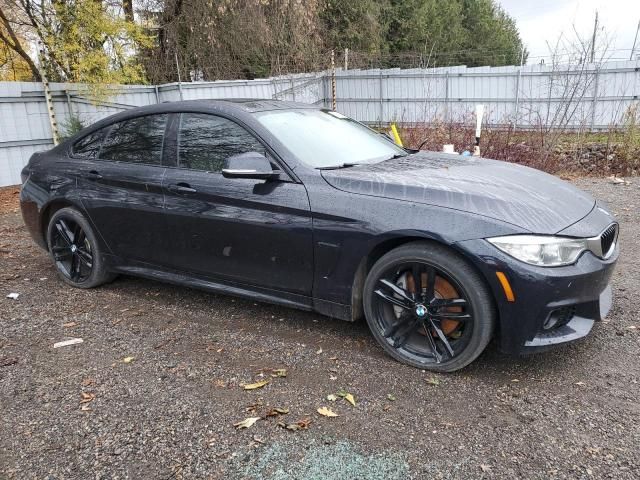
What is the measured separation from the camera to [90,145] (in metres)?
4.57

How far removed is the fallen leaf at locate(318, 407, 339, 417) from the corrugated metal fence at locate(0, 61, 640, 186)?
901 centimetres

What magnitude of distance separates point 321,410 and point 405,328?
75 cm

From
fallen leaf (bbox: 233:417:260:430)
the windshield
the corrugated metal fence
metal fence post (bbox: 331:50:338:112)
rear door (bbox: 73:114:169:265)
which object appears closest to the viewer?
fallen leaf (bbox: 233:417:260:430)

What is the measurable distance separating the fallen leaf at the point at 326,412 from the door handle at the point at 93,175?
2749 mm

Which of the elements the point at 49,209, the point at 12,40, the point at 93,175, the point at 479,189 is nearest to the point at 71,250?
the point at 49,209

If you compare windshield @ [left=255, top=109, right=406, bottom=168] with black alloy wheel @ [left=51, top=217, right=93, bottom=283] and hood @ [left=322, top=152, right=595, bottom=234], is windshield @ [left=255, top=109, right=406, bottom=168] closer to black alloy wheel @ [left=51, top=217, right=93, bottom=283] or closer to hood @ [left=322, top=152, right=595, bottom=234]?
hood @ [left=322, top=152, right=595, bottom=234]

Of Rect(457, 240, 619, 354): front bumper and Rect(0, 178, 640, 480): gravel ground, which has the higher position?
Rect(457, 240, 619, 354): front bumper

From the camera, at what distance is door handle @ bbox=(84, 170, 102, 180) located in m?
4.36

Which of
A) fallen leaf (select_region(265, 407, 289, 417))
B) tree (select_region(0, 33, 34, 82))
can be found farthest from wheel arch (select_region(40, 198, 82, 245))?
tree (select_region(0, 33, 34, 82))

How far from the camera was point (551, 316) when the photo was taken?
2889mm

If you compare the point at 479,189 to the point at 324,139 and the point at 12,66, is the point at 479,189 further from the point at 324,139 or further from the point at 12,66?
the point at 12,66

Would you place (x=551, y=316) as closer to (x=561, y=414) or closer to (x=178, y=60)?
(x=561, y=414)

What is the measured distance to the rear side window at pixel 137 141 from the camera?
4129 mm

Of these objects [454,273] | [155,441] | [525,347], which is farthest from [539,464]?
[155,441]
